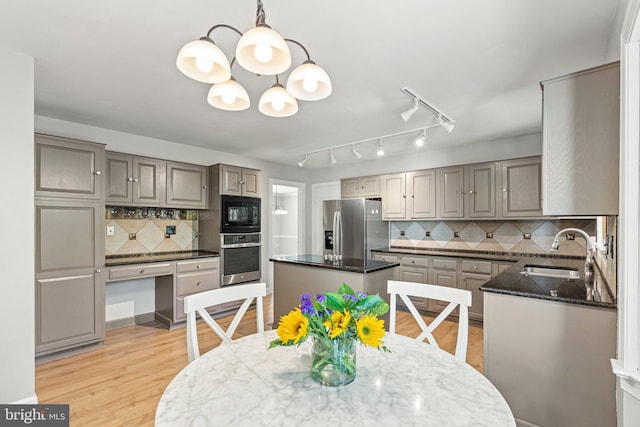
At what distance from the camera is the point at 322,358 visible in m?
1.06

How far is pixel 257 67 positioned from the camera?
126 cm

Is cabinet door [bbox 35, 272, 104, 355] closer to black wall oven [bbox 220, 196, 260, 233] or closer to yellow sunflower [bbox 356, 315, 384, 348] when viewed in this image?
black wall oven [bbox 220, 196, 260, 233]

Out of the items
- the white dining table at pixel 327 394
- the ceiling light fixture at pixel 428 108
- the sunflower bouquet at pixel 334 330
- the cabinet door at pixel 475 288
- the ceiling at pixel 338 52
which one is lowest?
the cabinet door at pixel 475 288

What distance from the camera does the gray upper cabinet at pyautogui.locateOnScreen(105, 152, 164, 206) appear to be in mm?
3590

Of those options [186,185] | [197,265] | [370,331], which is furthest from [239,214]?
[370,331]

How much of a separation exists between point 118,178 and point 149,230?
2.79ft

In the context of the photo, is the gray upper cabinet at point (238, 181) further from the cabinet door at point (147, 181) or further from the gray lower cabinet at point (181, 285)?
the gray lower cabinet at point (181, 285)

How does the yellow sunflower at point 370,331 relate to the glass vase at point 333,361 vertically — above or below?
above

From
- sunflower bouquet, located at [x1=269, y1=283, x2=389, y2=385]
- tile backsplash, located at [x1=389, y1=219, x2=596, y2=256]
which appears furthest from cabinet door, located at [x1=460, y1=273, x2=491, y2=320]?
sunflower bouquet, located at [x1=269, y1=283, x2=389, y2=385]

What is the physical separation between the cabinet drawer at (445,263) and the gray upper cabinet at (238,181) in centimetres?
282

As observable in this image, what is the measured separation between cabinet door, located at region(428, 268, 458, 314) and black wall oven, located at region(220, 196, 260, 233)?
2.68m

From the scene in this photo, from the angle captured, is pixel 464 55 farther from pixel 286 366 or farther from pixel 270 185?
pixel 270 185

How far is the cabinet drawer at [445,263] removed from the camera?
4169mm

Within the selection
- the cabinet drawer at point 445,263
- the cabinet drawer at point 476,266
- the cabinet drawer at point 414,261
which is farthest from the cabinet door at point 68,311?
the cabinet drawer at point 476,266
